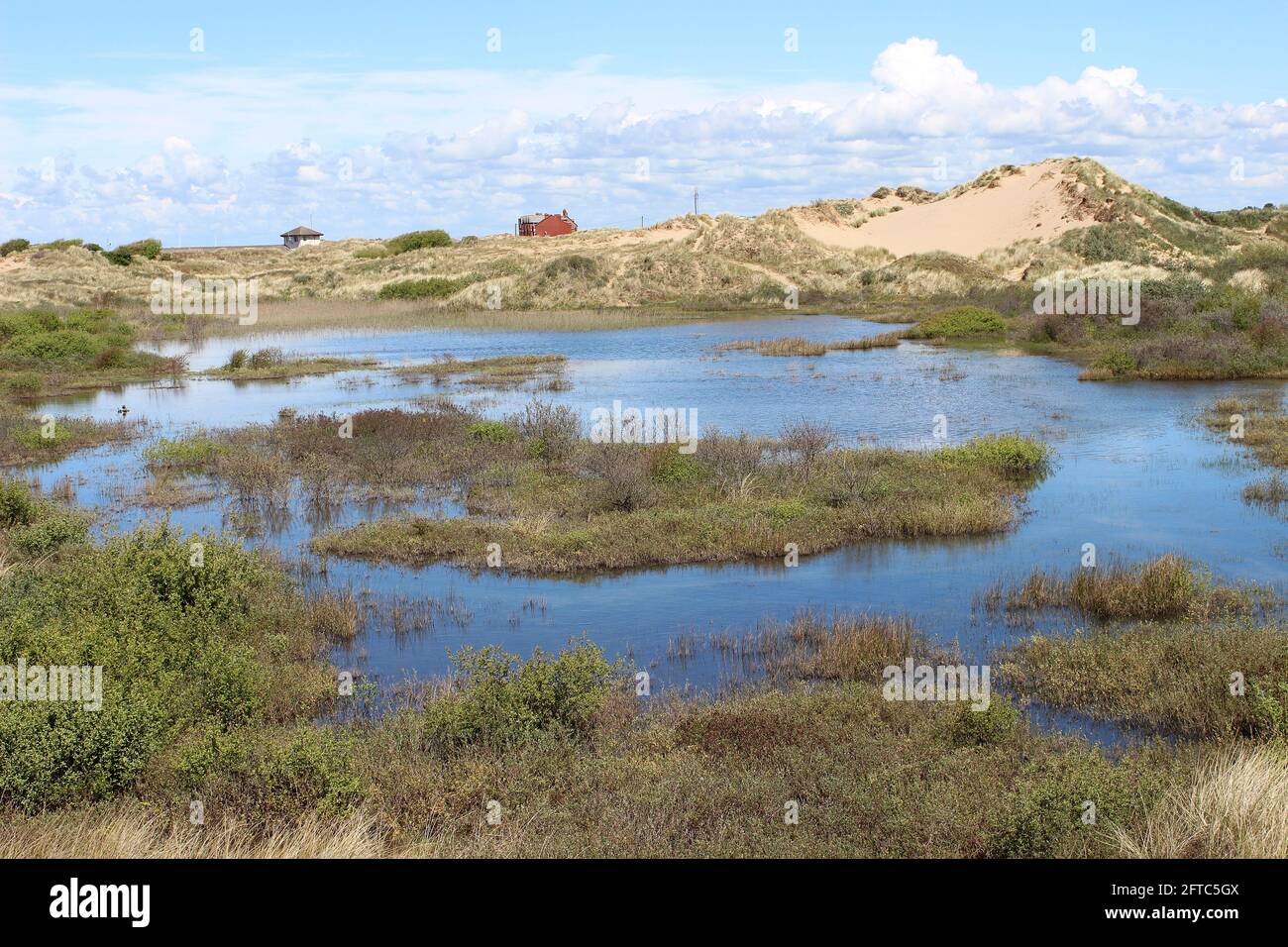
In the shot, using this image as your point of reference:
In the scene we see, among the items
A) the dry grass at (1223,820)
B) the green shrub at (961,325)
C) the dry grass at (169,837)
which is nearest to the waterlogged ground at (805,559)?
the dry grass at (169,837)

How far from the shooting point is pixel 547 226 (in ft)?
357

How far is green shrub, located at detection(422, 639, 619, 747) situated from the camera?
884cm

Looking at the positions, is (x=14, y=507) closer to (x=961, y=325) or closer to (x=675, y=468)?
(x=675, y=468)

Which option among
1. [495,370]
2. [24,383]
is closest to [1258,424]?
[495,370]

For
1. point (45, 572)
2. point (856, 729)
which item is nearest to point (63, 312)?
point (45, 572)

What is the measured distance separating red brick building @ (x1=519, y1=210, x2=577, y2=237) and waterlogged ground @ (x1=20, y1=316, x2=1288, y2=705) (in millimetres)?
73764

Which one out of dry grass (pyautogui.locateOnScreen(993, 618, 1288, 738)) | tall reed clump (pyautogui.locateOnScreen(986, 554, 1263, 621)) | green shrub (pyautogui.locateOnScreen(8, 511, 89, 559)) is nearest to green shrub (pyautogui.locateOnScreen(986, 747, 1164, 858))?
dry grass (pyautogui.locateOnScreen(993, 618, 1288, 738))

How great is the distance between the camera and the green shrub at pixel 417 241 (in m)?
98.2

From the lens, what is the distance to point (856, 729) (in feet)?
29.4

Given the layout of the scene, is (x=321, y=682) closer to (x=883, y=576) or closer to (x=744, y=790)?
(x=744, y=790)

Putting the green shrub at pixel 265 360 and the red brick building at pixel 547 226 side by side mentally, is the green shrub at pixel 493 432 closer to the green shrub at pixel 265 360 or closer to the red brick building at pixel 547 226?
the green shrub at pixel 265 360

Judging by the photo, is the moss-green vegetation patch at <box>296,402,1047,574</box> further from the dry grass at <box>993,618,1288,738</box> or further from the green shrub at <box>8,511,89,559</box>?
the dry grass at <box>993,618,1288,738</box>

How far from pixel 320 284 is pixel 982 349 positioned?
50.8 meters

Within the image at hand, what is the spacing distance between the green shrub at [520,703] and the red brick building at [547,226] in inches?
3946
